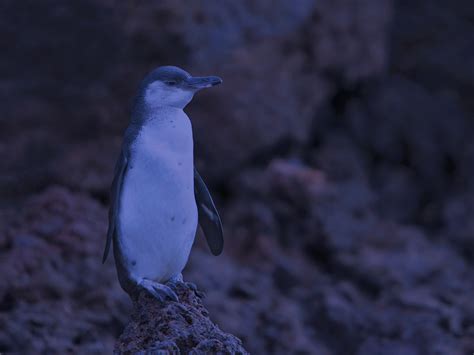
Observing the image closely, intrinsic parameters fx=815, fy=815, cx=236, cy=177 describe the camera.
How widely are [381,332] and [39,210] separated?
2206mm

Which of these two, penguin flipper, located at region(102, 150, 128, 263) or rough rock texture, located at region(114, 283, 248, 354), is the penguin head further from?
rough rock texture, located at region(114, 283, 248, 354)

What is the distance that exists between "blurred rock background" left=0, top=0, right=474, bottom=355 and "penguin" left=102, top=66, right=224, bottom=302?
4.29 ft

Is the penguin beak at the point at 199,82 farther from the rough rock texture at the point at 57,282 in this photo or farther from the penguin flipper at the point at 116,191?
the rough rock texture at the point at 57,282

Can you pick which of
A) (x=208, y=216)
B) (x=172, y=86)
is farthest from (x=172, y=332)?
(x=172, y=86)

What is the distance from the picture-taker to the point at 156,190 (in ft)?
9.64

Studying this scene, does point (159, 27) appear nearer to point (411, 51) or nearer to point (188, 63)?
point (188, 63)

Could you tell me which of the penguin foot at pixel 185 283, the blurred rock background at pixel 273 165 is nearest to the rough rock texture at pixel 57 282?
the blurred rock background at pixel 273 165

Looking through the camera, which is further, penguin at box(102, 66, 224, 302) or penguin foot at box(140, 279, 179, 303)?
penguin at box(102, 66, 224, 302)

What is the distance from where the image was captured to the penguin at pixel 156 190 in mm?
2936

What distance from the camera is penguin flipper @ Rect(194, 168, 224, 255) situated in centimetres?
331

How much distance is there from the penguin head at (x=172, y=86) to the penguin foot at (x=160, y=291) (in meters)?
0.66

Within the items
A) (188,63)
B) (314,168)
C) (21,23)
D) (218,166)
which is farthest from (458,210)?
(21,23)

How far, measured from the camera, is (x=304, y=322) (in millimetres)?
5055

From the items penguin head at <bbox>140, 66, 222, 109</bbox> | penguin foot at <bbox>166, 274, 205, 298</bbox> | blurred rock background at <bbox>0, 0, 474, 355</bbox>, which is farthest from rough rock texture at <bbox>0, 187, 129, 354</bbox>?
penguin head at <bbox>140, 66, 222, 109</bbox>
